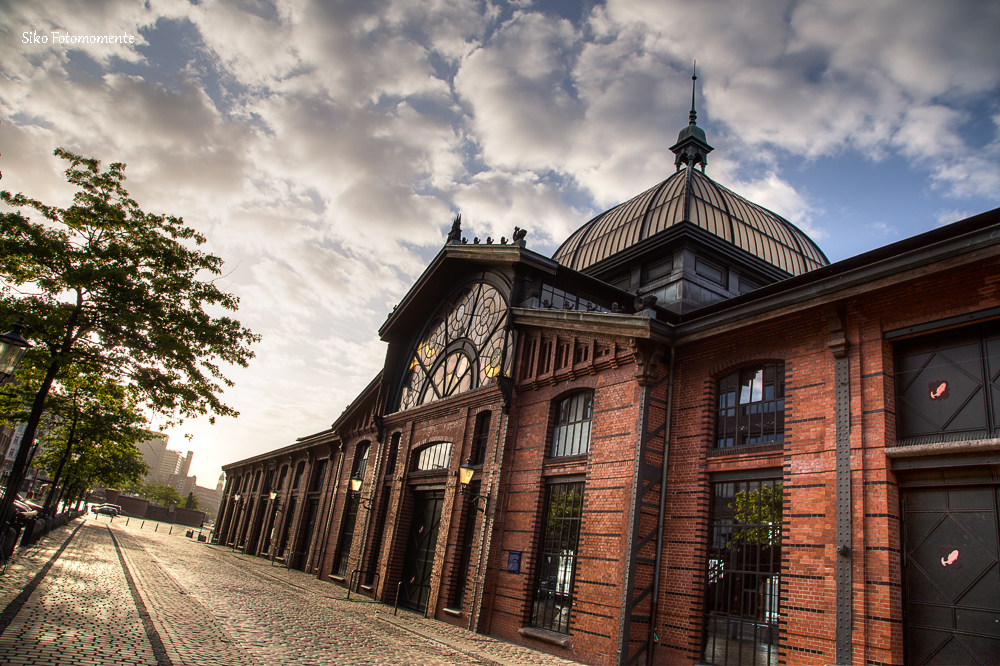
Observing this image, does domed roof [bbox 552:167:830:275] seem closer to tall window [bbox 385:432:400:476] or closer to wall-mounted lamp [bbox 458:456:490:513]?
wall-mounted lamp [bbox 458:456:490:513]

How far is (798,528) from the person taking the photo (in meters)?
9.51

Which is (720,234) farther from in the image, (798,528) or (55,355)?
(55,355)

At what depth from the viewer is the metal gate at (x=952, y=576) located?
24.6 ft

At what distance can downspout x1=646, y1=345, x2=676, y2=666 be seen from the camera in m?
11.0

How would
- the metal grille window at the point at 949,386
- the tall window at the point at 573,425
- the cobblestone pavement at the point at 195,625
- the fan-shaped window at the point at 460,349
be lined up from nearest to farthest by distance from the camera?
the metal grille window at the point at 949,386 → the cobblestone pavement at the point at 195,625 → the tall window at the point at 573,425 → the fan-shaped window at the point at 460,349

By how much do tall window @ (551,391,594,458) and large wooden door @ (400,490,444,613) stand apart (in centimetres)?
575

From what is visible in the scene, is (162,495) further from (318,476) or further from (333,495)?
(333,495)

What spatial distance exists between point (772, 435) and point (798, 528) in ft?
5.55

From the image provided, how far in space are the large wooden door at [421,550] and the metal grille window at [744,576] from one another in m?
9.66

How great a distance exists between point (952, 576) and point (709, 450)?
4.13 metres

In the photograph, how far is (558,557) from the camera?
44.7 feet

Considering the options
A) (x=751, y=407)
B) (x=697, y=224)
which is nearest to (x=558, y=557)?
(x=751, y=407)

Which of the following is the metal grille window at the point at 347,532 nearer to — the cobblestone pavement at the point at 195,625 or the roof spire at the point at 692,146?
the cobblestone pavement at the point at 195,625

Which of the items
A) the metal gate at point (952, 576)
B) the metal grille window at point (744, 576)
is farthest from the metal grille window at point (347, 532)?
the metal gate at point (952, 576)
